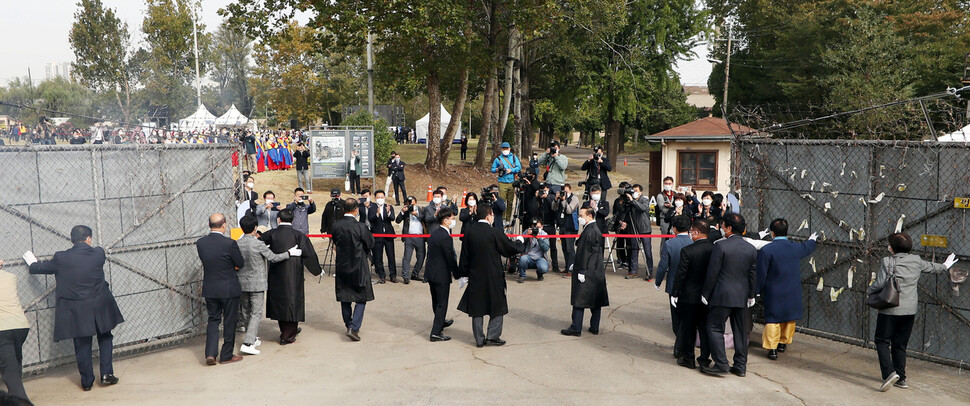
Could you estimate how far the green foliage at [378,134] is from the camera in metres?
25.8

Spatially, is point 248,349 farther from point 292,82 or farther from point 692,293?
point 292,82

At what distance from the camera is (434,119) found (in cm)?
2792

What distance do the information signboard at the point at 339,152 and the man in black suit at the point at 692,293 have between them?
55.7 feet

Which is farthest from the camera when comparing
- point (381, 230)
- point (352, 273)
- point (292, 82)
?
point (292, 82)

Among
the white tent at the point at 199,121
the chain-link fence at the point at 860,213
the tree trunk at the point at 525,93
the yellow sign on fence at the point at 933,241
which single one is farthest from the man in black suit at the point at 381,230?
the tree trunk at the point at 525,93

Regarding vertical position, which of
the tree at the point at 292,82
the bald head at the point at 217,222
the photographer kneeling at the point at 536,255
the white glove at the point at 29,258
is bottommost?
the photographer kneeling at the point at 536,255

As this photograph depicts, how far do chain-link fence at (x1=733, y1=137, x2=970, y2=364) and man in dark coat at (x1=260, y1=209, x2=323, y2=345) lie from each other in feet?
18.5

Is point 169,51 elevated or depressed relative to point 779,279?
elevated

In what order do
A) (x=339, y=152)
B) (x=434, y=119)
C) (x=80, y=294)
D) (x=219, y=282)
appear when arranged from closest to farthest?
1. (x=80, y=294)
2. (x=219, y=282)
3. (x=339, y=152)
4. (x=434, y=119)

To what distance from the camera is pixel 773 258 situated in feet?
26.0

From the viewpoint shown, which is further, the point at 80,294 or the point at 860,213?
the point at 860,213

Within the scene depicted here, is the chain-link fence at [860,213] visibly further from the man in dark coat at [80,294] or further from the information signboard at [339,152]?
the information signboard at [339,152]

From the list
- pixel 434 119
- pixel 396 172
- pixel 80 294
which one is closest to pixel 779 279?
pixel 80 294

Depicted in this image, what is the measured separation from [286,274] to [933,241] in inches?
283
